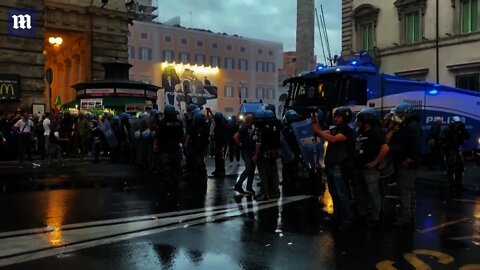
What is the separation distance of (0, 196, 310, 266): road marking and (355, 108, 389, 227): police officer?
6.94 feet

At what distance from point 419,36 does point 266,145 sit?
85.8 ft

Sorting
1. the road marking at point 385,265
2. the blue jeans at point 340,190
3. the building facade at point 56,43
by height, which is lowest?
the road marking at point 385,265

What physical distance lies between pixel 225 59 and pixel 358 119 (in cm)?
8743

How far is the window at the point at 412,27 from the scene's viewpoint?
1344 inches

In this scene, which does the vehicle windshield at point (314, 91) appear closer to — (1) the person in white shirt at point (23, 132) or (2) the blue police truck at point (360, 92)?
(2) the blue police truck at point (360, 92)

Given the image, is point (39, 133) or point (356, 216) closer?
point (356, 216)

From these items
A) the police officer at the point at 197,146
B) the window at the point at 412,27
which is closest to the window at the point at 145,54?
the window at the point at 412,27

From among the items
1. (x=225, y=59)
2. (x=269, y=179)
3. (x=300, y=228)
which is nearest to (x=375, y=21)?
(x=269, y=179)

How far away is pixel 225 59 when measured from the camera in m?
94.9

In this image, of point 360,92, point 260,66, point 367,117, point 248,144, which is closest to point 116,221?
point 248,144

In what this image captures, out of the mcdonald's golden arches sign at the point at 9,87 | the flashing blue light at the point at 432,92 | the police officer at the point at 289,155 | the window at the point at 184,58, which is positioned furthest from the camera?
the window at the point at 184,58

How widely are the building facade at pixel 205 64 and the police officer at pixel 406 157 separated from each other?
70821 millimetres

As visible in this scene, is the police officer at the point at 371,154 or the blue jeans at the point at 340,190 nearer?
the police officer at the point at 371,154

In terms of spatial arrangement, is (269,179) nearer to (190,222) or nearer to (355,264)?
(190,222)
